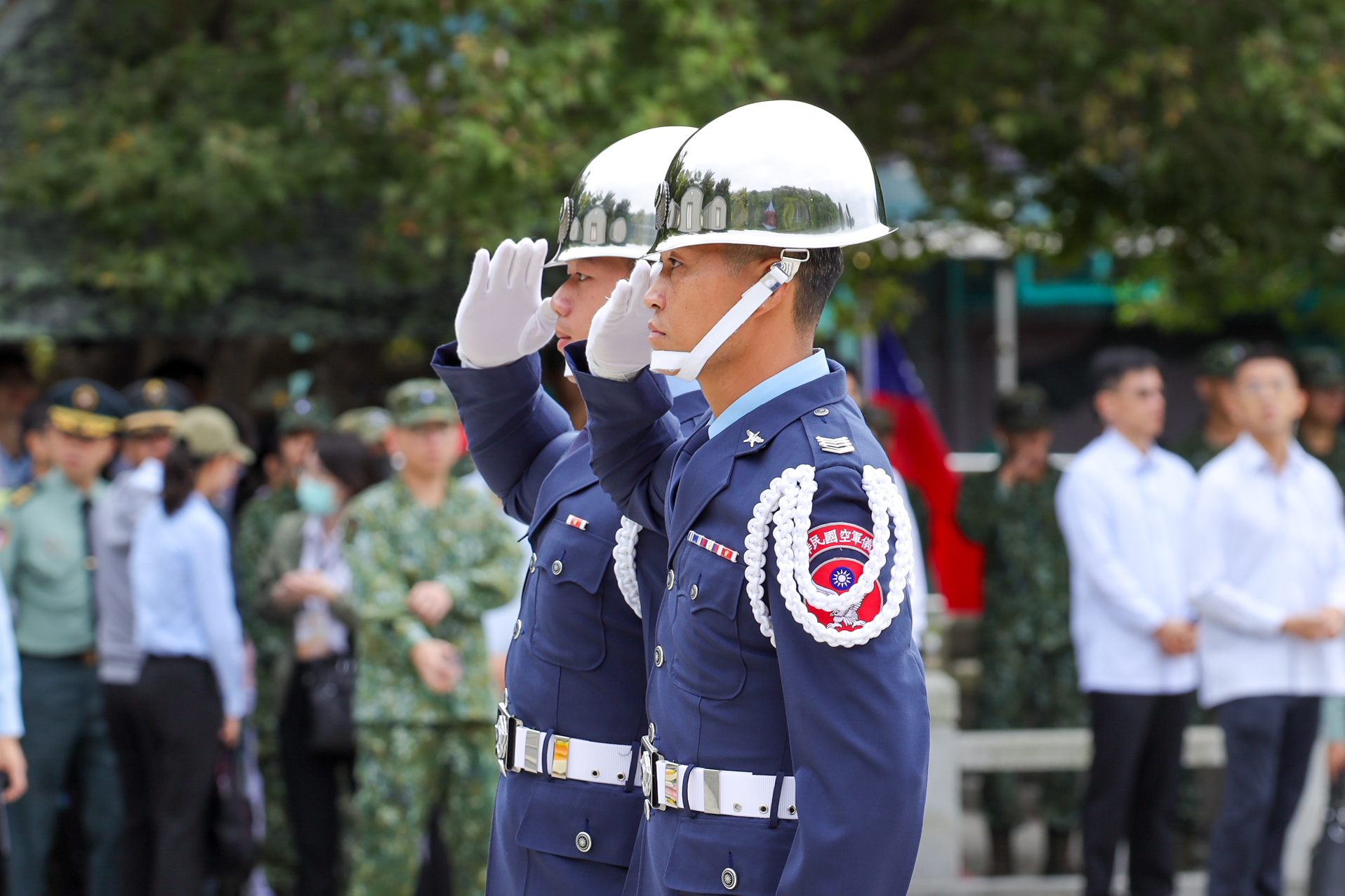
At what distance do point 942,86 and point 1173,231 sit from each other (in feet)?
5.37

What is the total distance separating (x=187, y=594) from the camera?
228 inches

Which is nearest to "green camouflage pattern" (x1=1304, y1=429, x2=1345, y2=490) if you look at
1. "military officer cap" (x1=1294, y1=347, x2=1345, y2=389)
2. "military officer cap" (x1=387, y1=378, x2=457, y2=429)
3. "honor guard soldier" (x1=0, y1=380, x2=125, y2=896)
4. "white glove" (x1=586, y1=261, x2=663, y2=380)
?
"military officer cap" (x1=1294, y1=347, x2=1345, y2=389)

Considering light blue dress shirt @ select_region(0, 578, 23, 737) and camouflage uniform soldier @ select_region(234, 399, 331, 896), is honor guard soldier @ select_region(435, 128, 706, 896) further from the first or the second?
camouflage uniform soldier @ select_region(234, 399, 331, 896)

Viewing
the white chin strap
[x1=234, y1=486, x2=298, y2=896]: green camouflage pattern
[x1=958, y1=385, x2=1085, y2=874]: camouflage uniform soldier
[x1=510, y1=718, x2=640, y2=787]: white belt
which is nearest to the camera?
the white chin strap

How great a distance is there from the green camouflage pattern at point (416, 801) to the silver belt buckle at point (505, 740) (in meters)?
2.25

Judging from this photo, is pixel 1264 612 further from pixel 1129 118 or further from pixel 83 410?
pixel 83 410

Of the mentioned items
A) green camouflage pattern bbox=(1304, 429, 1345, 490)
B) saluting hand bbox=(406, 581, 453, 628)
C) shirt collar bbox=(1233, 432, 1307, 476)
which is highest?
green camouflage pattern bbox=(1304, 429, 1345, 490)

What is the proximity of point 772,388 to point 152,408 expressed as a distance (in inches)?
183

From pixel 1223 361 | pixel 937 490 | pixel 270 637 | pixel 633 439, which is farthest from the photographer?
pixel 937 490

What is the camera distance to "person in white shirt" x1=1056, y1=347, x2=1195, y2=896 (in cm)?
608

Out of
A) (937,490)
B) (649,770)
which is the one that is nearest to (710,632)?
(649,770)

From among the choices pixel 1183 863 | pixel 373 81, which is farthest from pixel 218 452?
pixel 1183 863

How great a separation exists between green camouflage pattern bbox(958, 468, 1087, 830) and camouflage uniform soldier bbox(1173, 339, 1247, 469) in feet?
2.28

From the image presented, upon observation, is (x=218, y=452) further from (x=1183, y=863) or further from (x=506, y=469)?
(x=1183, y=863)
